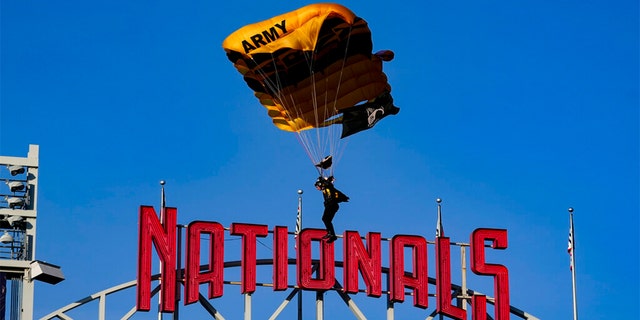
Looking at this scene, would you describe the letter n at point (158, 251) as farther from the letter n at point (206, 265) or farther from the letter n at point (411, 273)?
the letter n at point (411, 273)

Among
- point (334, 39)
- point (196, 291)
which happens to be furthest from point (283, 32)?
point (196, 291)

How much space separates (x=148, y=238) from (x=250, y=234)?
12.5 feet

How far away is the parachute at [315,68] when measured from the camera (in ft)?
337

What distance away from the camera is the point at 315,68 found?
106m

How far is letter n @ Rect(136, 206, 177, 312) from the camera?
105 metres

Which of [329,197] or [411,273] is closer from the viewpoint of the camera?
[329,197]

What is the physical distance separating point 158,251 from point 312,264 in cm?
577

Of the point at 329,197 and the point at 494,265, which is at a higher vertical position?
the point at 329,197

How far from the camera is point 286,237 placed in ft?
352

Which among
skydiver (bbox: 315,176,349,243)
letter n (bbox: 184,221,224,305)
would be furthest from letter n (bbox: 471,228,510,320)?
letter n (bbox: 184,221,224,305)

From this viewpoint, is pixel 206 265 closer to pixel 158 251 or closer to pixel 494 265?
pixel 158 251

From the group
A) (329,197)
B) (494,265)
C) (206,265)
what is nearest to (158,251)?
(206,265)

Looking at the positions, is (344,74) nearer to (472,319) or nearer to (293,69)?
(293,69)

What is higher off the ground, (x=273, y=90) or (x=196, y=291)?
(x=273, y=90)
